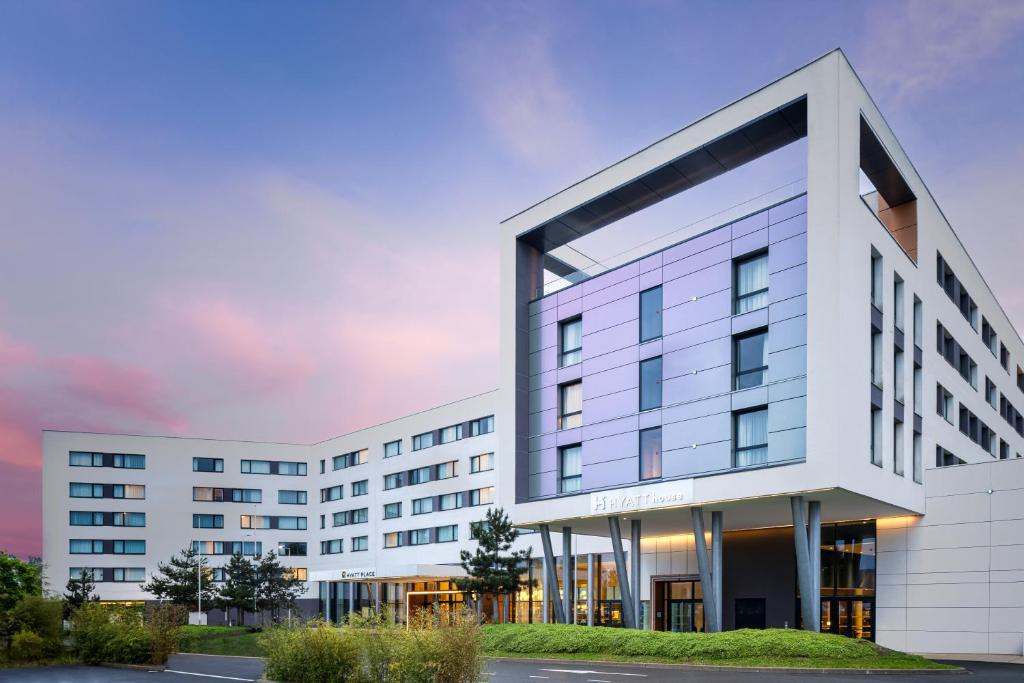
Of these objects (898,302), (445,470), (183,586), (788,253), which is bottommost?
(183,586)

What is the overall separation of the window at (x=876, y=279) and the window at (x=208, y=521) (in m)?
69.5

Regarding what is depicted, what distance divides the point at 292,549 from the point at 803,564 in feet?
219

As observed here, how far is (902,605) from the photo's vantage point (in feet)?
119

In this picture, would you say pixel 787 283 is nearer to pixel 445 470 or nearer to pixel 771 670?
pixel 771 670

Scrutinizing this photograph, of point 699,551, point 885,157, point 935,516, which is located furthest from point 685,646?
point 885,157

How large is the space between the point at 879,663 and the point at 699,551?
8573mm

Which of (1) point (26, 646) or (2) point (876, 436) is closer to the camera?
(2) point (876, 436)

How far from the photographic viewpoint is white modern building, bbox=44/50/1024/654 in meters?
32.9

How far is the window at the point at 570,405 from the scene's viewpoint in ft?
138

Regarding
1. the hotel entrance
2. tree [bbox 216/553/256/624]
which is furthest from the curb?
tree [bbox 216/553/256/624]

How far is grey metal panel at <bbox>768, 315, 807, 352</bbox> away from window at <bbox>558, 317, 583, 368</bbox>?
33.4ft

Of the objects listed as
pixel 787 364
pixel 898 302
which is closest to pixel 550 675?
pixel 787 364

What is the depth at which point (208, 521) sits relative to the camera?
8856 cm

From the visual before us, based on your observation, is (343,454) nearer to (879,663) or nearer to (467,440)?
(467,440)
